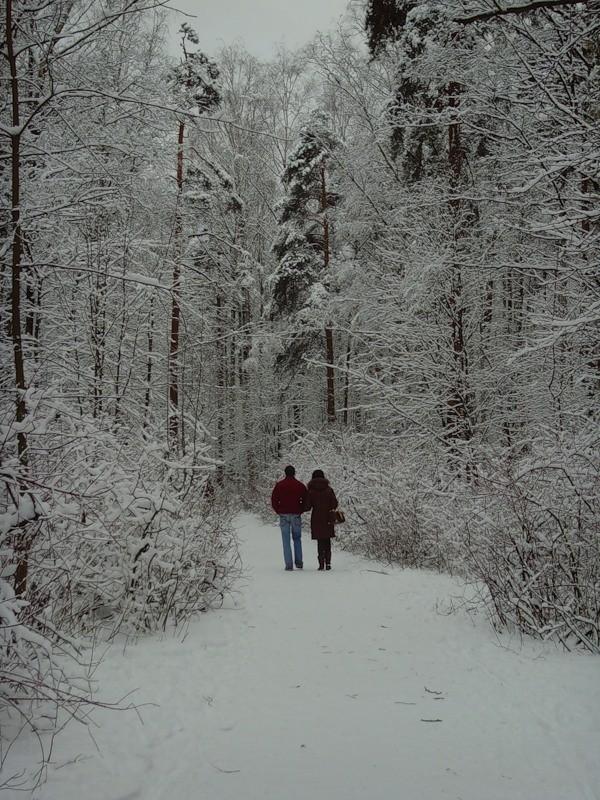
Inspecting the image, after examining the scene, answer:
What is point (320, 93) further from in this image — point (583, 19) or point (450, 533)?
point (450, 533)

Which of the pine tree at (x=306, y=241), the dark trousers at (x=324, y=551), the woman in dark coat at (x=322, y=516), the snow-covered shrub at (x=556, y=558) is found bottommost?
the dark trousers at (x=324, y=551)

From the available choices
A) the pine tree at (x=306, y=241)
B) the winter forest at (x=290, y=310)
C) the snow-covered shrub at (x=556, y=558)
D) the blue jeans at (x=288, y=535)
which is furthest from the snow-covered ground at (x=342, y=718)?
the pine tree at (x=306, y=241)

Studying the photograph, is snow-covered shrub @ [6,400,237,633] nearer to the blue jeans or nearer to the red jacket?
the blue jeans

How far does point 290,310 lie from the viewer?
70.4 feet

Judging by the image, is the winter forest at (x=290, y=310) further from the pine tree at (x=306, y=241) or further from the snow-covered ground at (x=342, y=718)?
the snow-covered ground at (x=342, y=718)

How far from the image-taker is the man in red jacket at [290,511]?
9.64 meters

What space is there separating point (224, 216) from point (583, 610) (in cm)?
2130

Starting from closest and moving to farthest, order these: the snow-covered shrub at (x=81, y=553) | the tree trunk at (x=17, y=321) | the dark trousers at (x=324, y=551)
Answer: the snow-covered shrub at (x=81, y=553) → the tree trunk at (x=17, y=321) → the dark trousers at (x=324, y=551)

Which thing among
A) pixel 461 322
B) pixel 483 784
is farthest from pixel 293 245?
pixel 483 784

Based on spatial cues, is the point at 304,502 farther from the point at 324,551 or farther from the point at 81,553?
the point at 81,553

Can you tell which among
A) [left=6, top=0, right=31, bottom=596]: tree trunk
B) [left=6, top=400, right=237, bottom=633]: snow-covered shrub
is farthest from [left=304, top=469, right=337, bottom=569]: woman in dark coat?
[left=6, top=0, right=31, bottom=596]: tree trunk

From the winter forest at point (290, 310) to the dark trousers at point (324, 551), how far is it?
92cm

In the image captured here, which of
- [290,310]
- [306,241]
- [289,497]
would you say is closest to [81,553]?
[289,497]

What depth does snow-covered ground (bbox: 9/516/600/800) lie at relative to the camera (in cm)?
270
